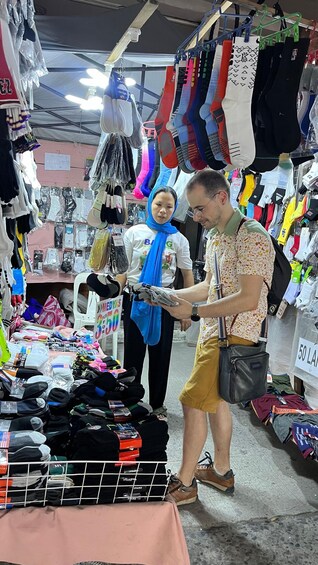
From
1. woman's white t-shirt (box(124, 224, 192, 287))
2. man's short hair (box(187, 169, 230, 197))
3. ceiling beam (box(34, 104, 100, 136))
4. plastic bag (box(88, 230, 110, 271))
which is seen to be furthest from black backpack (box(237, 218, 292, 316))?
ceiling beam (box(34, 104, 100, 136))

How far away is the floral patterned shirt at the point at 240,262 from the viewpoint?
6.19ft

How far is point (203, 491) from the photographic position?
239cm

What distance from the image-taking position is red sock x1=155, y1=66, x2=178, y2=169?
1.81 meters

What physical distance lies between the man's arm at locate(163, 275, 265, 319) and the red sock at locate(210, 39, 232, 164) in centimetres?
55

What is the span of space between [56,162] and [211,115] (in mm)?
4294

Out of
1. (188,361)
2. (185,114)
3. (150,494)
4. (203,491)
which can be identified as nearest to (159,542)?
(150,494)

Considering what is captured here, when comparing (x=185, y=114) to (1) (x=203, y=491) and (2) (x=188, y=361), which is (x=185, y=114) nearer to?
(1) (x=203, y=491)

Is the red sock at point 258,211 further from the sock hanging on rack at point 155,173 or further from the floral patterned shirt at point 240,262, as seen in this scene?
the floral patterned shirt at point 240,262

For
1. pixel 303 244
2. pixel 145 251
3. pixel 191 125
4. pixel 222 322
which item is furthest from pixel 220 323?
pixel 303 244

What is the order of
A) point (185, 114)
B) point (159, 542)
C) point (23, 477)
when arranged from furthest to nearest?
1. point (185, 114)
2. point (159, 542)
3. point (23, 477)

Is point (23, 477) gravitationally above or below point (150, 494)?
above

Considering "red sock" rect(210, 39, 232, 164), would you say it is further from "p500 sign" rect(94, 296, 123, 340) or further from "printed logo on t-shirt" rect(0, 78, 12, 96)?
"p500 sign" rect(94, 296, 123, 340)

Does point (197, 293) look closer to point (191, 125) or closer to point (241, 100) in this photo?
point (191, 125)

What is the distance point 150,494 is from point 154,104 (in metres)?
3.87
